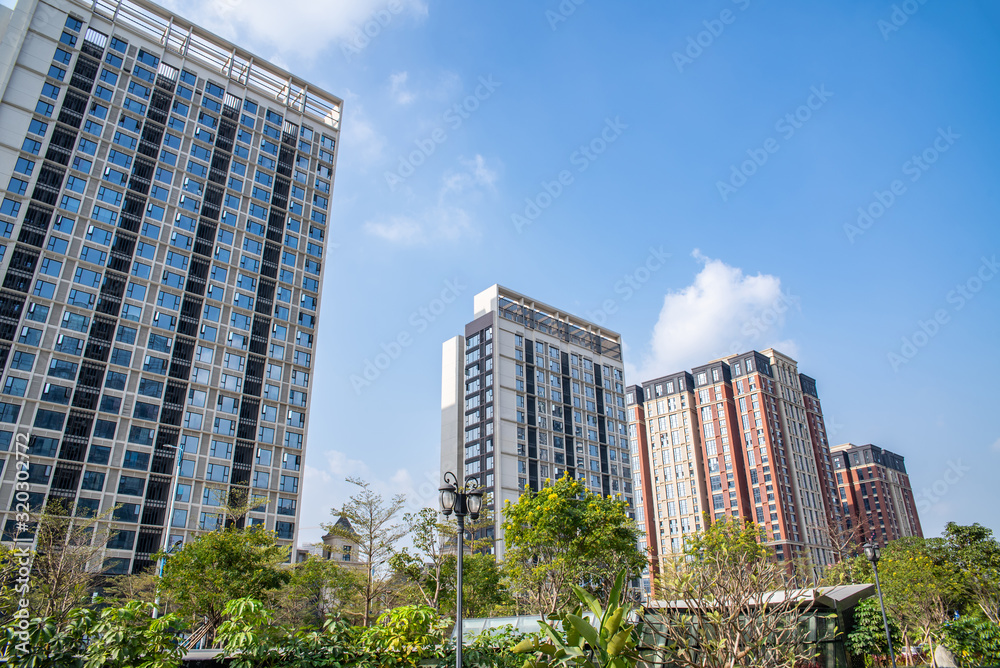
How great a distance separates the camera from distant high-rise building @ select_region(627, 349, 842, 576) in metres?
89.0

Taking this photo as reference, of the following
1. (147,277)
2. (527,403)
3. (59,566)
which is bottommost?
(59,566)

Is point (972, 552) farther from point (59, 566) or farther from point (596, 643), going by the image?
point (59, 566)

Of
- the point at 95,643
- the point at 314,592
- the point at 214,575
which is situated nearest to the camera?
the point at 95,643

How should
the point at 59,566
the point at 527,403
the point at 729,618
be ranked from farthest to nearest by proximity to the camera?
the point at 527,403 → the point at 59,566 → the point at 729,618

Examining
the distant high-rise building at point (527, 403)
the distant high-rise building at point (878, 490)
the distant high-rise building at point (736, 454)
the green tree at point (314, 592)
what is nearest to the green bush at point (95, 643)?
the green tree at point (314, 592)

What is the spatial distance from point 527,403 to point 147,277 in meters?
39.8

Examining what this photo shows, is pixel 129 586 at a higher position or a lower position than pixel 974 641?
higher

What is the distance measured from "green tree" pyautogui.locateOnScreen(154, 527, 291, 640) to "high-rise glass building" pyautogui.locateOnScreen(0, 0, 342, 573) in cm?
1881

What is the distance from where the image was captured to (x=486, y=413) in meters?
68.2

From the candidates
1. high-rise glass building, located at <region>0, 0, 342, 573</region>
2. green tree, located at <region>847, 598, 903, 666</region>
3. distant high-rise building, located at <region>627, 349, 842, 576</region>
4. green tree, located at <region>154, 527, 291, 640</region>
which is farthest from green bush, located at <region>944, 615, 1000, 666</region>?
distant high-rise building, located at <region>627, 349, 842, 576</region>

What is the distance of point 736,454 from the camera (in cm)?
9188

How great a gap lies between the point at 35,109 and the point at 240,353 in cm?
2317

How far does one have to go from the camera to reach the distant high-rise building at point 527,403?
67.0m

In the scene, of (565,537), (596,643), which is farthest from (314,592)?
(596,643)
